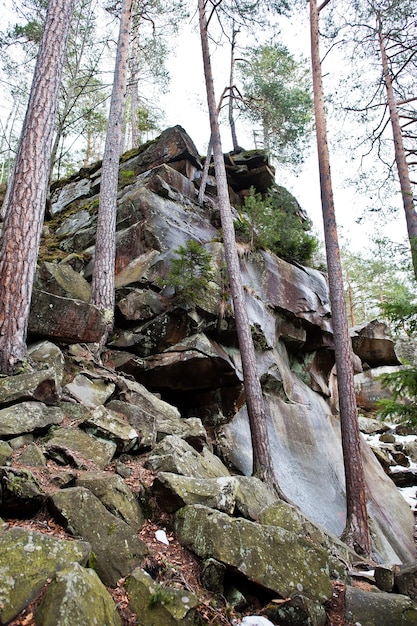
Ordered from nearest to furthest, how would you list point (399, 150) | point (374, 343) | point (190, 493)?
point (190, 493)
point (399, 150)
point (374, 343)

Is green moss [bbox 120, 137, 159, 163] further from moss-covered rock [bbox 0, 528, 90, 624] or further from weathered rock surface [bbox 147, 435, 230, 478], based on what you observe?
moss-covered rock [bbox 0, 528, 90, 624]

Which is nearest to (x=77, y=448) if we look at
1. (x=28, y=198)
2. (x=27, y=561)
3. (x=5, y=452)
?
(x=5, y=452)

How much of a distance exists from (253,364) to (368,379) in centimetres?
1362

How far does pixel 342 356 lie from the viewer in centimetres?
797

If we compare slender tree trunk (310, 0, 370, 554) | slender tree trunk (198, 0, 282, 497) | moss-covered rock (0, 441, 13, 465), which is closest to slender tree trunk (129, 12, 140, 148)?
slender tree trunk (198, 0, 282, 497)

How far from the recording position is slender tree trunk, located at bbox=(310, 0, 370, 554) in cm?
696

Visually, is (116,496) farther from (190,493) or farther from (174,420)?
(174,420)

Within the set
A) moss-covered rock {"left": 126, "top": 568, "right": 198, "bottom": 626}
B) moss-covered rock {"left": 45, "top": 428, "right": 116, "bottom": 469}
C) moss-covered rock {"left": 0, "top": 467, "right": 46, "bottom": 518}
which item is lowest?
moss-covered rock {"left": 126, "top": 568, "right": 198, "bottom": 626}

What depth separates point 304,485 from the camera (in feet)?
27.0

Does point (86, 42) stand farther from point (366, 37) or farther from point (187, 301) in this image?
point (187, 301)

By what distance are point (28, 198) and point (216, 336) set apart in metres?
5.18

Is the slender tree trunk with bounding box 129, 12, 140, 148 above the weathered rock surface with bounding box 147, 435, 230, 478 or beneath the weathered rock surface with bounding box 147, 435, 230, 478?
above

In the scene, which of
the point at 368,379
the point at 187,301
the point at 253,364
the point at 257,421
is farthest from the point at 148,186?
the point at 368,379

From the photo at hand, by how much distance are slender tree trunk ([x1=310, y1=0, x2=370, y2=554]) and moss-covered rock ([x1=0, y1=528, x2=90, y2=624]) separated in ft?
19.5
